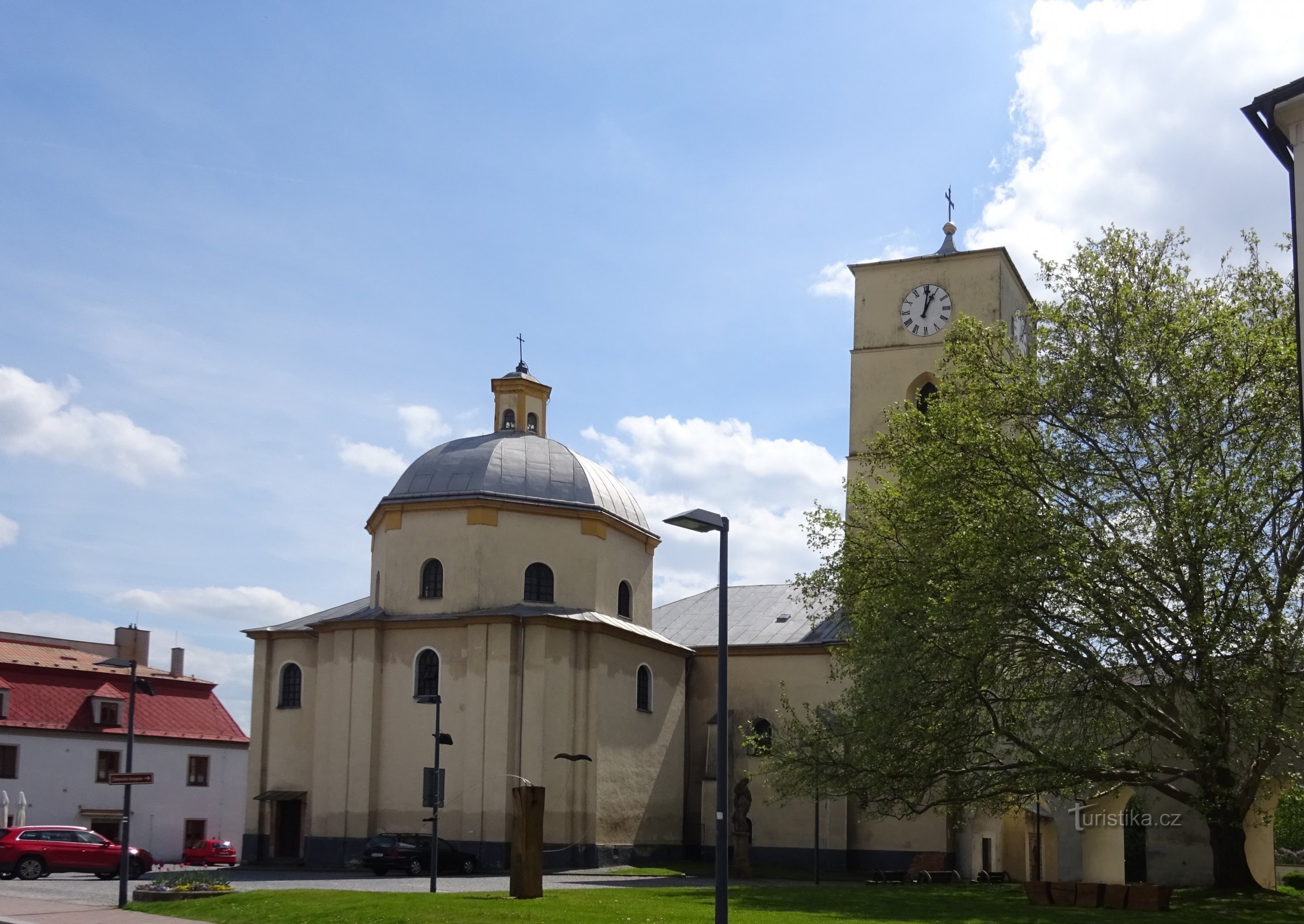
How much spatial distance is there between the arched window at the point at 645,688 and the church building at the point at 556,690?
0.12 m

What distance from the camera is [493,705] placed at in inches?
1544

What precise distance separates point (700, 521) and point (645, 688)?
91.1 ft

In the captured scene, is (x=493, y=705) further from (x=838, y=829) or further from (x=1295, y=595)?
(x=1295, y=595)

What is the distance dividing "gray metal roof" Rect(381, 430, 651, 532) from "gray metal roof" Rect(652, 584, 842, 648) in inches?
219

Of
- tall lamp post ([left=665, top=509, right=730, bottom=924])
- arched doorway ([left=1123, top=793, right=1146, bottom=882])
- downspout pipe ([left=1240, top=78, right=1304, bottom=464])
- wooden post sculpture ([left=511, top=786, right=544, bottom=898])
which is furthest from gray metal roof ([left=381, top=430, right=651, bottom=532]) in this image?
arched doorway ([left=1123, top=793, right=1146, bottom=882])

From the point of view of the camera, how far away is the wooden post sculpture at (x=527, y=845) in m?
25.7

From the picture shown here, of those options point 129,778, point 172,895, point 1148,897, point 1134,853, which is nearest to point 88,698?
point 172,895

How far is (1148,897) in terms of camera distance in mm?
24250

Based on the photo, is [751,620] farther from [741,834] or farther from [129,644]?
[129,644]

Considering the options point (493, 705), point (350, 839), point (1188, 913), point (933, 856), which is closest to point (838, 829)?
point (933, 856)

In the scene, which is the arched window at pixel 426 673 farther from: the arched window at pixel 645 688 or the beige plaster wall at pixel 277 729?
the arched window at pixel 645 688

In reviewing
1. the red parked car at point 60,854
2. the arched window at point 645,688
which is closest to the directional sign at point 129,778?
the red parked car at point 60,854

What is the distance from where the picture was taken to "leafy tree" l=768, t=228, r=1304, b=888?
24.4 meters

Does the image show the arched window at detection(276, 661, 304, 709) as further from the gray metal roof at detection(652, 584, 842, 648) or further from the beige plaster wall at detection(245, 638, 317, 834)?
the gray metal roof at detection(652, 584, 842, 648)
